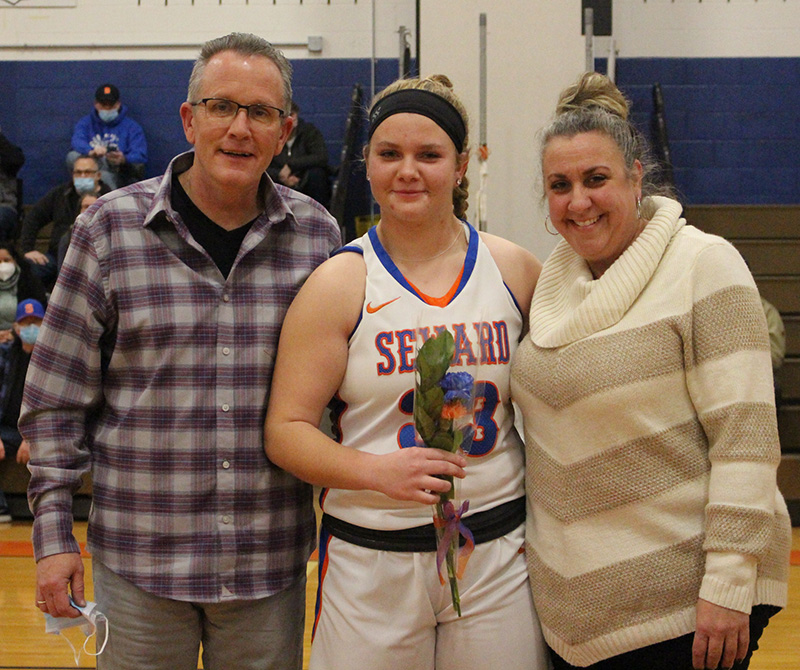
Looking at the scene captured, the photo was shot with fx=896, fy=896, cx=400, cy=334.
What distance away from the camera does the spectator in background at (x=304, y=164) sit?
742 centimetres

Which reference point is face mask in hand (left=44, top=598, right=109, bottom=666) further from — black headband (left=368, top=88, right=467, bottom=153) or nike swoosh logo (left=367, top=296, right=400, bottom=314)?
black headband (left=368, top=88, right=467, bottom=153)

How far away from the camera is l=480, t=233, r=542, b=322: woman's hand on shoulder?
1910 millimetres

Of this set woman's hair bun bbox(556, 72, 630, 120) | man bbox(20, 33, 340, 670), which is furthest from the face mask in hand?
woman's hair bun bbox(556, 72, 630, 120)

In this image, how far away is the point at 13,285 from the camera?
612 cm

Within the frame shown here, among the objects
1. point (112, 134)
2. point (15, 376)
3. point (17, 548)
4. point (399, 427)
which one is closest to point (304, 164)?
point (112, 134)

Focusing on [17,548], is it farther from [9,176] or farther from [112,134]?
[112,134]

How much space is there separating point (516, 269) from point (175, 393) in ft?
2.51

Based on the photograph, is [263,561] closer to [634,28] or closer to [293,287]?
[293,287]

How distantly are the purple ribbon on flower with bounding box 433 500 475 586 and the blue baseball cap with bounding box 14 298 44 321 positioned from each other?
469cm

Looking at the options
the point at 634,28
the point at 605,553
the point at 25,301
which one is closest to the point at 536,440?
the point at 605,553

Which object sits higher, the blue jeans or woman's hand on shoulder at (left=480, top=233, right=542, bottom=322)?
woman's hand on shoulder at (left=480, top=233, right=542, bottom=322)

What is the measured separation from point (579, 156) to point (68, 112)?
310 inches

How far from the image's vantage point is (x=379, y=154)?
1811 mm

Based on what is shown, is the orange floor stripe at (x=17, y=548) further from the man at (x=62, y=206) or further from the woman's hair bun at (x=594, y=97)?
the woman's hair bun at (x=594, y=97)
